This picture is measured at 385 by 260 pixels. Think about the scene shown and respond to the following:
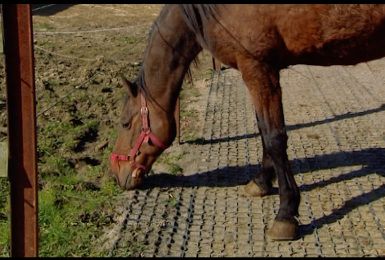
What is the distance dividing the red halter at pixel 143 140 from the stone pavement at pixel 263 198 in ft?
0.93

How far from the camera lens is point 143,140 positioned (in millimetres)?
4133

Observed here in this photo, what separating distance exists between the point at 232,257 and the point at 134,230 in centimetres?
71

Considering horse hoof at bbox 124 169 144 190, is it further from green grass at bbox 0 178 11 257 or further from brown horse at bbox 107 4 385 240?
green grass at bbox 0 178 11 257

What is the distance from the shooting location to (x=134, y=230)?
11.9 ft

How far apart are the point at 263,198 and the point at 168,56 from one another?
1336mm

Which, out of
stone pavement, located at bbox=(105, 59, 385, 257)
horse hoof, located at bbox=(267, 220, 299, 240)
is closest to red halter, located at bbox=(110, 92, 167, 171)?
stone pavement, located at bbox=(105, 59, 385, 257)

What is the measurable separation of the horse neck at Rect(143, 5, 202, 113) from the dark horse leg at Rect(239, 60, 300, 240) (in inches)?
21.2

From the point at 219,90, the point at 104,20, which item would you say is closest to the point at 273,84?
the point at 219,90

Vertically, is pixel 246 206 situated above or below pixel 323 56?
below

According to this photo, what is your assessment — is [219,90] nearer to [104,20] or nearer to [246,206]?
[246,206]

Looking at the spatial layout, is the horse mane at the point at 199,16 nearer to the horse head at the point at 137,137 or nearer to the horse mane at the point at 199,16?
the horse mane at the point at 199,16

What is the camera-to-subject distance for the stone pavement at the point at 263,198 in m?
3.50

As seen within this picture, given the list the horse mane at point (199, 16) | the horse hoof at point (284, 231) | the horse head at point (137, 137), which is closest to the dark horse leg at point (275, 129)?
the horse hoof at point (284, 231)

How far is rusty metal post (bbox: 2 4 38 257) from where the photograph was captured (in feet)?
8.71
